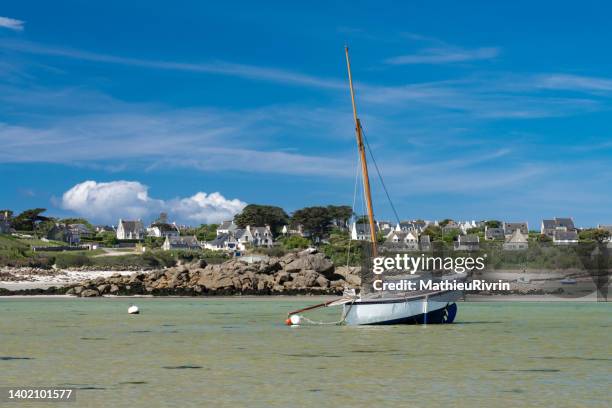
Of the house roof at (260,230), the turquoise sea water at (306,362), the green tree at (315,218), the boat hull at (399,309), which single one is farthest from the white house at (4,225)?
the boat hull at (399,309)

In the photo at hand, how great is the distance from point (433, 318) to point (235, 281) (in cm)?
3431

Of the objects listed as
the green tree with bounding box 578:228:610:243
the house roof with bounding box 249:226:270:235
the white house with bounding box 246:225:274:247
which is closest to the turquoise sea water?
the green tree with bounding box 578:228:610:243

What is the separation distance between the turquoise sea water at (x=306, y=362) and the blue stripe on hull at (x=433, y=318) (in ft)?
1.56

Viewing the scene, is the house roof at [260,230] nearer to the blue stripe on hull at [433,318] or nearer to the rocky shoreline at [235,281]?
the rocky shoreline at [235,281]

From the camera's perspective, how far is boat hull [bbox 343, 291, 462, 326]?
123 ft

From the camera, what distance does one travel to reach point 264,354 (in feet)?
91.7

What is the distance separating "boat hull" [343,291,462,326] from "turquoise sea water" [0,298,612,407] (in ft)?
1.80

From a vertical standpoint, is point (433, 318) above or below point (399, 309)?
below

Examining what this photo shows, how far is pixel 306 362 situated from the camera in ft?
84.4

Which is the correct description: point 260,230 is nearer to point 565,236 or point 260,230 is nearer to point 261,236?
point 261,236

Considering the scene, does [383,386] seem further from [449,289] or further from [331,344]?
[449,289]

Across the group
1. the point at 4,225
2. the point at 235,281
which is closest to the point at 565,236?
the point at 4,225

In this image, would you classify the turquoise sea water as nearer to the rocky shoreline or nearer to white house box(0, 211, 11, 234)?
the rocky shoreline

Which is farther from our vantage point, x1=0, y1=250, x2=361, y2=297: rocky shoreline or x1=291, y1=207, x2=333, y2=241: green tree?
x1=291, y1=207, x2=333, y2=241: green tree
